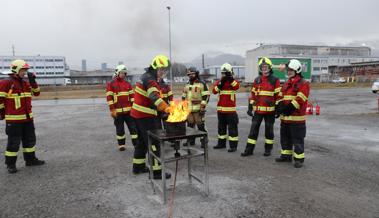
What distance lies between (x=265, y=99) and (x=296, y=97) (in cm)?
82

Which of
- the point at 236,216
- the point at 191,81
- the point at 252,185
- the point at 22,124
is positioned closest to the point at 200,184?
the point at 252,185

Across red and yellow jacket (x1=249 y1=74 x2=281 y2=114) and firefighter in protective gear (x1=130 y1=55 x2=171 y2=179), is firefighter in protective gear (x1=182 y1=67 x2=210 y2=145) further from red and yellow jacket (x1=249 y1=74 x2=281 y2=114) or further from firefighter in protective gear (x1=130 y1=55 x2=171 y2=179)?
firefighter in protective gear (x1=130 y1=55 x2=171 y2=179)

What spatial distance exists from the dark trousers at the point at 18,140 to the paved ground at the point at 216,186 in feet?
0.99

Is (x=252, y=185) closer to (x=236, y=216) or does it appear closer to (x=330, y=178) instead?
(x=236, y=216)

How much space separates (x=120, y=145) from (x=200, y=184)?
3030mm

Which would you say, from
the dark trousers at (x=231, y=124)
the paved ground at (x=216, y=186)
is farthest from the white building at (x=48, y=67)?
the dark trousers at (x=231, y=124)

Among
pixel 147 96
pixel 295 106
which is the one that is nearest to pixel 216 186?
pixel 147 96

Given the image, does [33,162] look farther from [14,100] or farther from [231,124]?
[231,124]

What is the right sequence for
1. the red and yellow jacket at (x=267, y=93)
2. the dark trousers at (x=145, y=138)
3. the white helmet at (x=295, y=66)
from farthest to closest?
the red and yellow jacket at (x=267, y=93)
the white helmet at (x=295, y=66)
the dark trousers at (x=145, y=138)

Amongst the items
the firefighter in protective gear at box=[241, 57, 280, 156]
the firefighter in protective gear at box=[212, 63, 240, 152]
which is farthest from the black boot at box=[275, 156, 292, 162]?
the firefighter in protective gear at box=[212, 63, 240, 152]

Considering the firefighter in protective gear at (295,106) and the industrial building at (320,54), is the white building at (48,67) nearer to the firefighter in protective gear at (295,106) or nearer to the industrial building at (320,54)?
the industrial building at (320,54)

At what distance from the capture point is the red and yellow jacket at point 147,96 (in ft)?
14.3

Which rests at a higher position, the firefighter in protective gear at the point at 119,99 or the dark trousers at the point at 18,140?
the firefighter in protective gear at the point at 119,99

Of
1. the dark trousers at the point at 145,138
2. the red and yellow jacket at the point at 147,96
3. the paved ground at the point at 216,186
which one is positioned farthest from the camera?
the dark trousers at the point at 145,138
